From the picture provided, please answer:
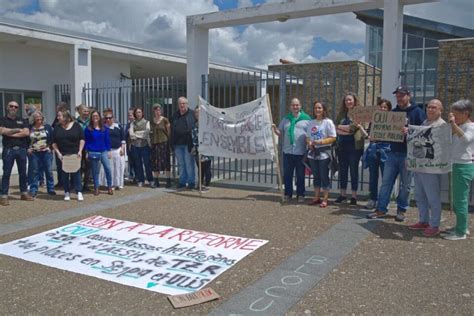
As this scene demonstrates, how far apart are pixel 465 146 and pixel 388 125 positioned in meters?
1.17

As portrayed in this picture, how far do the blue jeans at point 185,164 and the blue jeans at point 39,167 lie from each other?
2605 millimetres

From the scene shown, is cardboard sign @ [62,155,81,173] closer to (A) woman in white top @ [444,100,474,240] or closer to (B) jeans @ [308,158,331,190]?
(B) jeans @ [308,158,331,190]

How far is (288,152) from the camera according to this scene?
805 centimetres

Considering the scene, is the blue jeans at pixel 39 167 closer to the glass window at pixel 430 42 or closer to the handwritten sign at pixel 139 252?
the handwritten sign at pixel 139 252

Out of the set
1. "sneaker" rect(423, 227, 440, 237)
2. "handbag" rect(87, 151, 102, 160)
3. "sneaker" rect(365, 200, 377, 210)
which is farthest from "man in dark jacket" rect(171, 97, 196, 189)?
"sneaker" rect(423, 227, 440, 237)

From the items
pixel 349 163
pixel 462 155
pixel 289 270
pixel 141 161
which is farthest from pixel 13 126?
pixel 462 155

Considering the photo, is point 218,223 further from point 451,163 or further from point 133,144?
point 133,144

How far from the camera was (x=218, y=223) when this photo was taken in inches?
262

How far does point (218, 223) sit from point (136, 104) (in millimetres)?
6372

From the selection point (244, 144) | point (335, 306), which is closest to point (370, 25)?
point (244, 144)

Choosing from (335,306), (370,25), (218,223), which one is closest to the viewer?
(335,306)

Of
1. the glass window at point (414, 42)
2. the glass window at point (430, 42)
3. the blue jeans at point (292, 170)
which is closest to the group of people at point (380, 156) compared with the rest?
the blue jeans at point (292, 170)

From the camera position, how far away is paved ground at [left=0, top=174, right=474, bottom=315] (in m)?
3.88

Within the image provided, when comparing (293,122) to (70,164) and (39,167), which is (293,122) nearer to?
(70,164)
